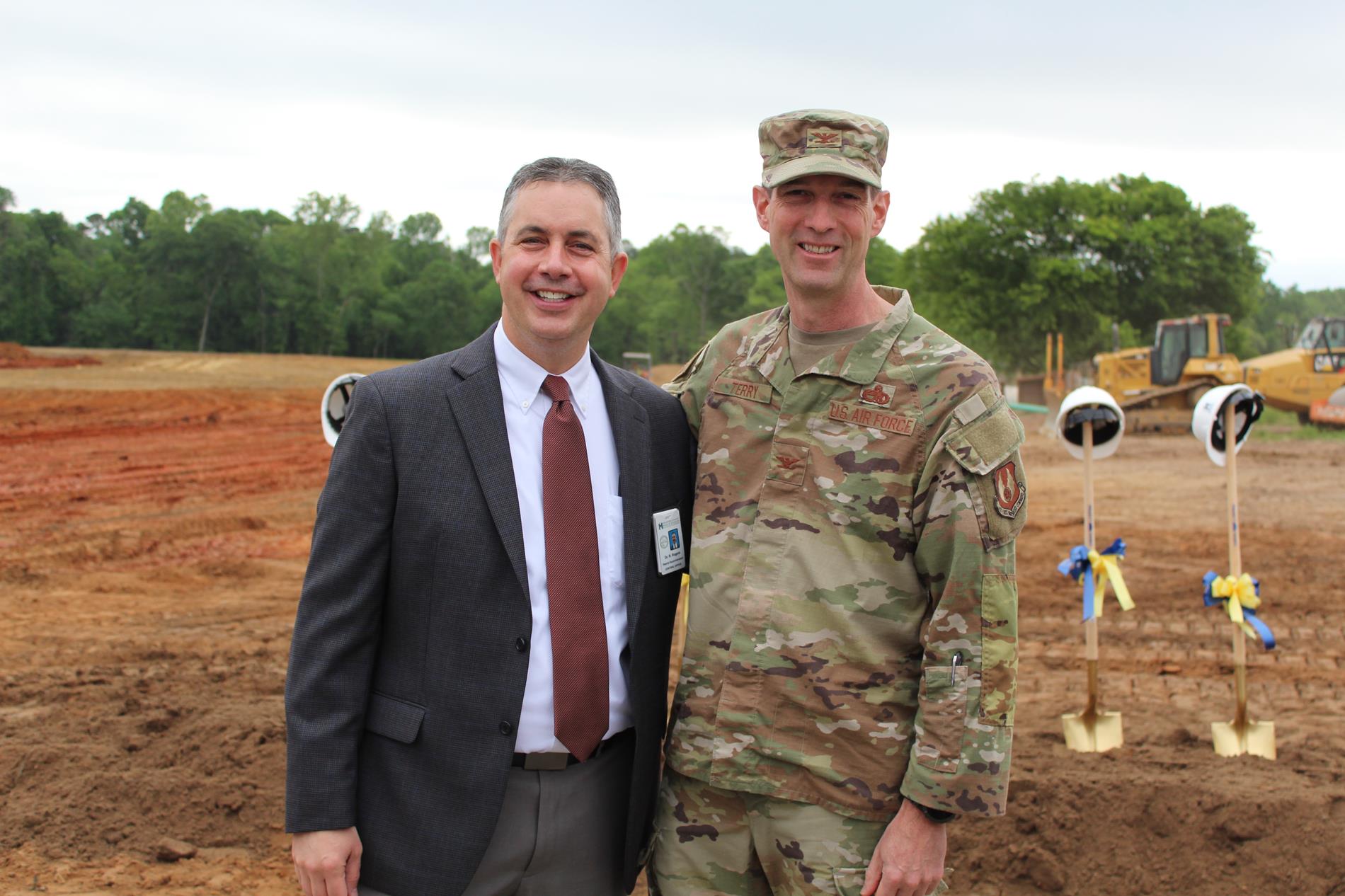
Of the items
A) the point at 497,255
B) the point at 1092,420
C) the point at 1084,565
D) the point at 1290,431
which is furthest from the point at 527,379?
the point at 1290,431

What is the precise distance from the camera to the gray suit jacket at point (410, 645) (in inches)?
87.7

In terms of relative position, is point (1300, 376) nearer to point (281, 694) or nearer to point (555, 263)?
point (281, 694)

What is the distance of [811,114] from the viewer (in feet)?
8.69

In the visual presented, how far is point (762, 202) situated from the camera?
2.90 m

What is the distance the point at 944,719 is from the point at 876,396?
776mm

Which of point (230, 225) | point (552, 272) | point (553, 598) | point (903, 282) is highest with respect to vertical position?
point (230, 225)

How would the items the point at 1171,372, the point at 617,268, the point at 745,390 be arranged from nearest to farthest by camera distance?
the point at 617,268 < the point at 745,390 < the point at 1171,372

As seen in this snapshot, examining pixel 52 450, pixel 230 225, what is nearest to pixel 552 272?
pixel 52 450

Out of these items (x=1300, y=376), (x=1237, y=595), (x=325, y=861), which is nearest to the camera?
(x=325, y=861)

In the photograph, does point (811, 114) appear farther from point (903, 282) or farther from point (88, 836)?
point (903, 282)

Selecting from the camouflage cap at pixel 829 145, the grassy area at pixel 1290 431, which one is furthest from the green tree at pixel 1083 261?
the camouflage cap at pixel 829 145

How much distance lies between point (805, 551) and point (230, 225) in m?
61.3

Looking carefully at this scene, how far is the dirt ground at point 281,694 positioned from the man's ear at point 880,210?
2.87m

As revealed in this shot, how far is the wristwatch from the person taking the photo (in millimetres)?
2398
